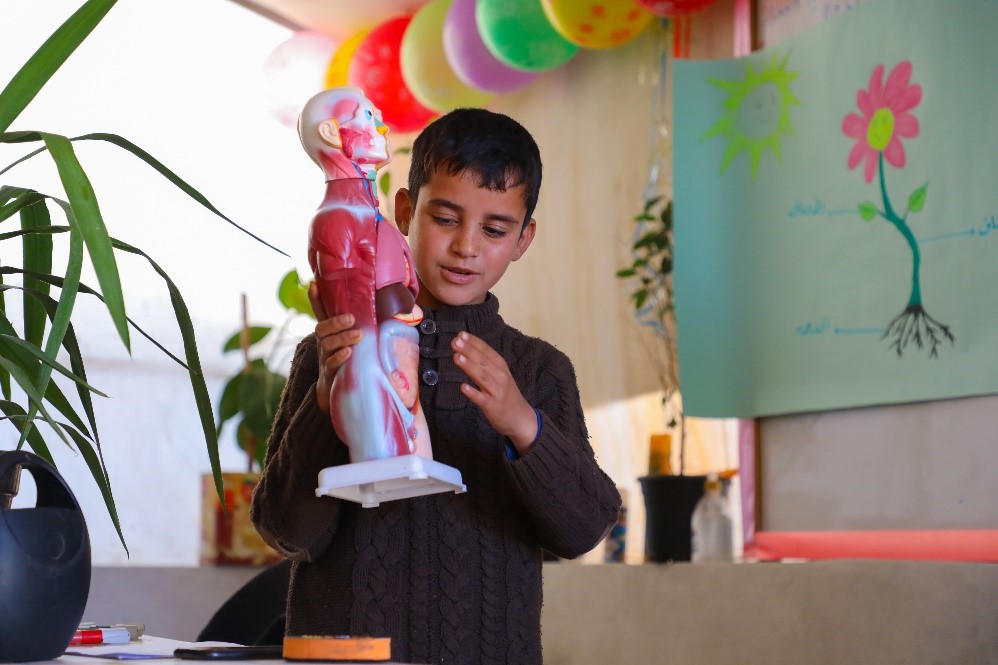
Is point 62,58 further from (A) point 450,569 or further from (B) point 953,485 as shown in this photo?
(B) point 953,485

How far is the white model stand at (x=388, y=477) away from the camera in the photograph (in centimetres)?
86

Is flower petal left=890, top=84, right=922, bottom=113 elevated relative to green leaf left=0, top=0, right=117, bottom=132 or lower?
elevated

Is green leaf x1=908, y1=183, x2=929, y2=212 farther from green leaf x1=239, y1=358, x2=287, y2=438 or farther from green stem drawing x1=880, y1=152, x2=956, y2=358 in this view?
green leaf x1=239, y1=358, x2=287, y2=438

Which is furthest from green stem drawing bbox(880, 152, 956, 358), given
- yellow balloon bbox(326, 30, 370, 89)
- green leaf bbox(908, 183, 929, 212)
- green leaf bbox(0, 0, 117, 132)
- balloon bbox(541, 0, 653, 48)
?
yellow balloon bbox(326, 30, 370, 89)

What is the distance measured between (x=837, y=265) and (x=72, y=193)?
168 centimetres

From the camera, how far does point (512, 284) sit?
3.23 metres

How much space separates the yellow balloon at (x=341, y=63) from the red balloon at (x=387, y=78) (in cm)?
6

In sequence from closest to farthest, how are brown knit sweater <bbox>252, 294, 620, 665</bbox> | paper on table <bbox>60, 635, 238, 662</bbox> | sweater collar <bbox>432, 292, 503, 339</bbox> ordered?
paper on table <bbox>60, 635, 238, 662</bbox>, brown knit sweater <bbox>252, 294, 620, 665</bbox>, sweater collar <bbox>432, 292, 503, 339</bbox>

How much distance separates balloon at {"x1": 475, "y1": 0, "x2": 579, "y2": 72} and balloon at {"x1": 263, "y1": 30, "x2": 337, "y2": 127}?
2.12 feet

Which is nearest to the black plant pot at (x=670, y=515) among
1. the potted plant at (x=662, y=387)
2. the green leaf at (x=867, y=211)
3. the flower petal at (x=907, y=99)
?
the potted plant at (x=662, y=387)

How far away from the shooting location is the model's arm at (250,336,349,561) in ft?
3.28

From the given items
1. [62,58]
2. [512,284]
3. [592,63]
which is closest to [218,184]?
[512,284]

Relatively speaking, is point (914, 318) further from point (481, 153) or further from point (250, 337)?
point (250, 337)

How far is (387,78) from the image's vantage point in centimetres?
297
